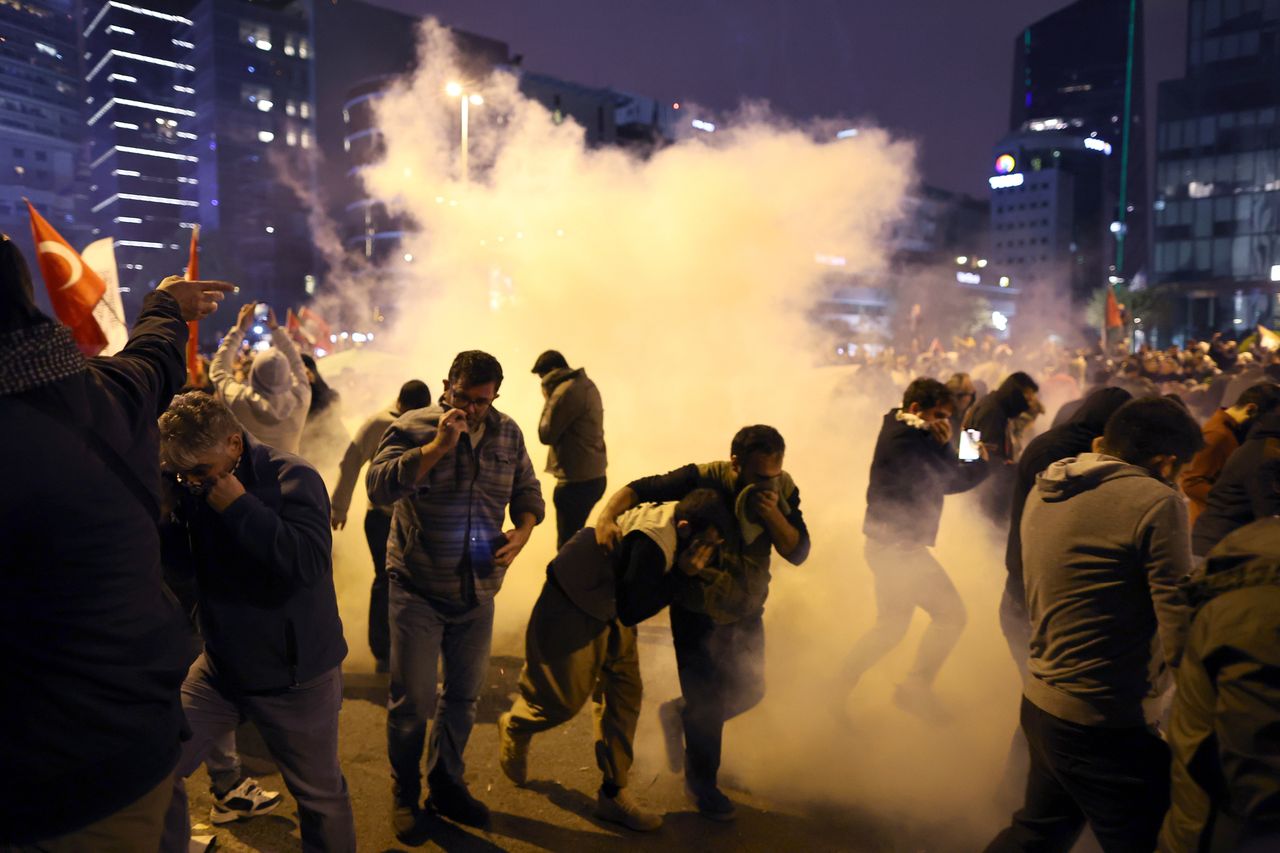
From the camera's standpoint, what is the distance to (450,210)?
59.8ft

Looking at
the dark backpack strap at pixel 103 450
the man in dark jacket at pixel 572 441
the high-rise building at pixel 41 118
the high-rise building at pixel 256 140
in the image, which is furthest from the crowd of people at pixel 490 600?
→ the high-rise building at pixel 256 140

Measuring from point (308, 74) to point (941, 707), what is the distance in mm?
90554

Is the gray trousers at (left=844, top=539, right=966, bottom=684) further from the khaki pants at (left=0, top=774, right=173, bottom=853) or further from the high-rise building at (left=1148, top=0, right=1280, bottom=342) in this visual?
the high-rise building at (left=1148, top=0, right=1280, bottom=342)

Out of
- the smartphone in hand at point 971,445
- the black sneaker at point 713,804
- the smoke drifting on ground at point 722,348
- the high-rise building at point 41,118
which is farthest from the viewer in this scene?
the high-rise building at point 41,118

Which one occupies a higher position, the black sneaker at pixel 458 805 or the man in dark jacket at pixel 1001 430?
the man in dark jacket at pixel 1001 430

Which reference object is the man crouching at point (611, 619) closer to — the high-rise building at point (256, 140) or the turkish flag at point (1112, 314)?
the turkish flag at point (1112, 314)

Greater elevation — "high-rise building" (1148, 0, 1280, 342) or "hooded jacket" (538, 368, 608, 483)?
"high-rise building" (1148, 0, 1280, 342)

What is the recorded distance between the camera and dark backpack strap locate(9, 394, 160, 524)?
5.50 feet

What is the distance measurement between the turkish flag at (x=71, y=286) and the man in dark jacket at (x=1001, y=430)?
6.01 m

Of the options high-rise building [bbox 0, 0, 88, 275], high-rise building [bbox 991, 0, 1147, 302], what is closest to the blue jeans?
high-rise building [bbox 0, 0, 88, 275]

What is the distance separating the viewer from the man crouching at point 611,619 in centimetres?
359

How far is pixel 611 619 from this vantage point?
12.1 ft

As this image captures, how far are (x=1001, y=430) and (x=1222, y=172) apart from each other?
197 feet

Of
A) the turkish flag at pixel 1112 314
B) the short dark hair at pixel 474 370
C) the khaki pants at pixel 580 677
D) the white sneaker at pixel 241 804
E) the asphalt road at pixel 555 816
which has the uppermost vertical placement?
the turkish flag at pixel 1112 314
